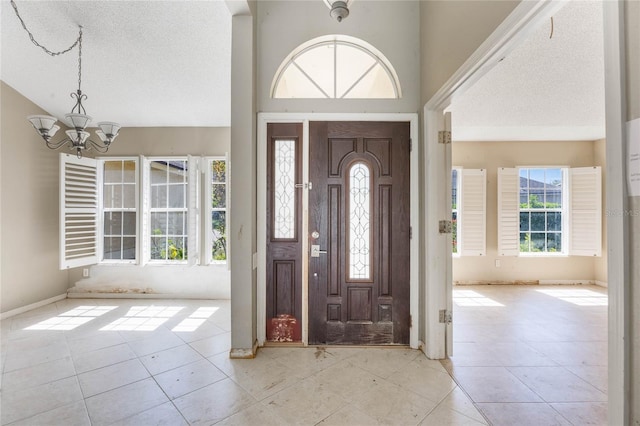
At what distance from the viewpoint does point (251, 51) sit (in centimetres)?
257

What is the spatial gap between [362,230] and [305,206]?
62cm

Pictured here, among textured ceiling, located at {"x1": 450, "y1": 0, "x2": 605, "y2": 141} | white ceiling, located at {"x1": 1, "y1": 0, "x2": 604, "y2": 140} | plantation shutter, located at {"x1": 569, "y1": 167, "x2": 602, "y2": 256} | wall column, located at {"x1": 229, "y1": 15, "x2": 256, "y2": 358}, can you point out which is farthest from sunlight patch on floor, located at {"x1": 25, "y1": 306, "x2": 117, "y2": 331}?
plantation shutter, located at {"x1": 569, "y1": 167, "x2": 602, "y2": 256}

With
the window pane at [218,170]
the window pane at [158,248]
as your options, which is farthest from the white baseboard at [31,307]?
the window pane at [218,170]

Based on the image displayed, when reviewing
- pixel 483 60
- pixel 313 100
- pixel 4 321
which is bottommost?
pixel 4 321

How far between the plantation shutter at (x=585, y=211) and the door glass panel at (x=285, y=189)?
5.50m

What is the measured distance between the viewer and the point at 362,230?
2801 millimetres

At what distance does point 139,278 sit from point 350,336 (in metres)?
3.58

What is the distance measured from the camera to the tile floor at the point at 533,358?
1891 mm

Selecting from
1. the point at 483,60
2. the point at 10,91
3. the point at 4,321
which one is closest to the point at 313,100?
the point at 483,60

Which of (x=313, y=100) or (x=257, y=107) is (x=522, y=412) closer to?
(x=313, y=100)

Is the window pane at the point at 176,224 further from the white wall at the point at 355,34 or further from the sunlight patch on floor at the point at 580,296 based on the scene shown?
the sunlight patch on floor at the point at 580,296

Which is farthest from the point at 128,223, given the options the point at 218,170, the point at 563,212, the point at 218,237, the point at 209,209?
the point at 563,212

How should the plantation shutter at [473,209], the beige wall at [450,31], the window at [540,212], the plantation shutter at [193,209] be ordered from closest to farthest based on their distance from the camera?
the beige wall at [450,31]
the plantation shutter at [193,209]
the plantation shutter at [473,209]
the window at [540,212]

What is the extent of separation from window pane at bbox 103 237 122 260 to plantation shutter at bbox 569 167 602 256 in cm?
798
